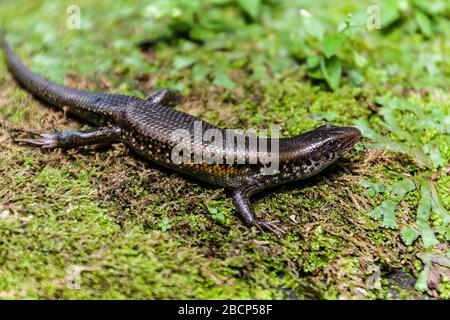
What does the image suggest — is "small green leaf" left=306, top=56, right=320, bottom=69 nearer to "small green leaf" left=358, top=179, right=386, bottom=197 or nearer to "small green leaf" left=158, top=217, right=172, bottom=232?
"small green leaf" left=358, top=179, right=386, bottom=197

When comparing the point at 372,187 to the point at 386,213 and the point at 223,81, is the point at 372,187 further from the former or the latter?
the point at 223,81

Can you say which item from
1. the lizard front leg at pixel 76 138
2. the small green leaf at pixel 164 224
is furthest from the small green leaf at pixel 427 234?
the lizard front leg at pixel 76 138

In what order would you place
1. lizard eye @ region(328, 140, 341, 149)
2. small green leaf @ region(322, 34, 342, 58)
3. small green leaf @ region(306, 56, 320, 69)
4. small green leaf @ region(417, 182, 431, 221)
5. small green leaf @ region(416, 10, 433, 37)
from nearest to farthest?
small green leaf @ region(417, 182, 431, 221)
lizard eye @ region(328, 140, 341, 149)
small green leaf @ region(322, 34, 342, 58)
small green leaf @ region(306, 56, 320, 69)
small green leaf @ region(416, 10, 433, 37)

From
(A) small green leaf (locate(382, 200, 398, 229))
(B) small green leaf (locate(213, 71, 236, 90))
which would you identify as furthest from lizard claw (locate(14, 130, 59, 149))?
(A) small green leaf (locate(382, 200, 398, 229))

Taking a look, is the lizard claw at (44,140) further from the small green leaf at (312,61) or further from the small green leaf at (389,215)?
the small green leaf at (389,215)

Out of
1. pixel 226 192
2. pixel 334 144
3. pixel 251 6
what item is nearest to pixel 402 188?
pixel 334 144

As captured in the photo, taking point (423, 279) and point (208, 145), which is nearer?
point (423, 279)

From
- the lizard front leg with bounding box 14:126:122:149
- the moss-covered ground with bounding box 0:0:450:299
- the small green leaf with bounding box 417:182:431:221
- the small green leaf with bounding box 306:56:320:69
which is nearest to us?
the moss-covered ground with bounding box 0:0:450:299
